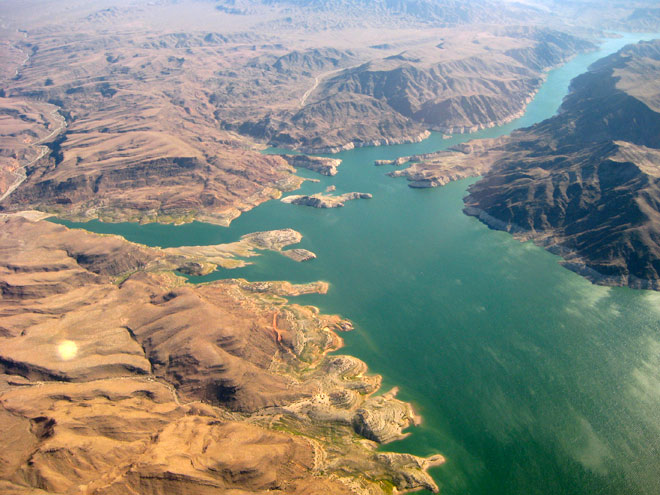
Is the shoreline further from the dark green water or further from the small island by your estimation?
the small island

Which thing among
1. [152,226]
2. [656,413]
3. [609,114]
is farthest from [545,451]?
[609,114]

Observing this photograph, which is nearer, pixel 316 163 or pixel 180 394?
pixel 180 394

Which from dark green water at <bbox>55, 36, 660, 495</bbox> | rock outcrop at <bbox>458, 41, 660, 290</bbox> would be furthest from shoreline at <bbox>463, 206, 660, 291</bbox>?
dark green water at <bbox>55, 36, 660, 495</bbox>

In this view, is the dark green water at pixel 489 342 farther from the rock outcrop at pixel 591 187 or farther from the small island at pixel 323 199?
the small island at pixel 323 199

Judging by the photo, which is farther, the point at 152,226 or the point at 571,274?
the point at 152,226

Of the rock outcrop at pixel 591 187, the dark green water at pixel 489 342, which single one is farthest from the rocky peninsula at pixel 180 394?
the rock outcrop at pixel 591 187

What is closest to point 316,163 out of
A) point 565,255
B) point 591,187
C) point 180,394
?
point 591,187

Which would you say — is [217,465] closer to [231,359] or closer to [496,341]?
[231,359]

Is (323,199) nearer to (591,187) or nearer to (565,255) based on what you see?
(565,255)
